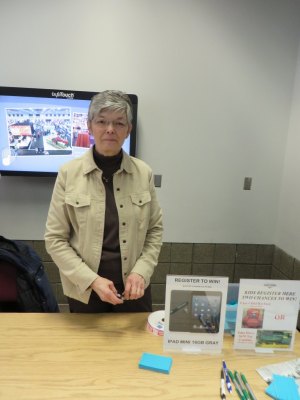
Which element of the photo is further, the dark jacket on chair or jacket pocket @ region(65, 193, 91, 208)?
Result: the dark jacket on chair

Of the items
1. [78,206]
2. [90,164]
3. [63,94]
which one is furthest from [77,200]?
[63,94]

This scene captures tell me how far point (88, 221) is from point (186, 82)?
66.9 inches

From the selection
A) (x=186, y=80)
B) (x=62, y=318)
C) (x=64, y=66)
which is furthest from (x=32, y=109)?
(x=62, y=318)

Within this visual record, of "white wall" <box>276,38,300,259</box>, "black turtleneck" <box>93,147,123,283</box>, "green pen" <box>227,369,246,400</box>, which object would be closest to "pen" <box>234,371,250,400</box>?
"green pen" <box>227,369,246,400</box>

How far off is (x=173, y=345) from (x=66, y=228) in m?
0.59

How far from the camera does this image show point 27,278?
1436mm

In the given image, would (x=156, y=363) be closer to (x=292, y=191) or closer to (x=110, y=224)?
(x=110, y=224)

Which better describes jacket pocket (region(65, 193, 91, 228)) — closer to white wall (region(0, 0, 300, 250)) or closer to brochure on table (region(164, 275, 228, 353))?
brochure on table (region(164, 275, 228, 353))

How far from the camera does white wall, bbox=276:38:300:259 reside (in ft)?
8.53

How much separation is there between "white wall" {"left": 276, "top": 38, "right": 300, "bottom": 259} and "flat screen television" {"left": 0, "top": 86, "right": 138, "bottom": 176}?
1.26m

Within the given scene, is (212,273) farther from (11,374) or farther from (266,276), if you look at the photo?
(11,374)

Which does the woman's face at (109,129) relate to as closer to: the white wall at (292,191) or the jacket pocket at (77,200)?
the jacket pocket at (77,200)

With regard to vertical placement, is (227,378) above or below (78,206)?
below

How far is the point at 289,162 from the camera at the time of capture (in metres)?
2.72
